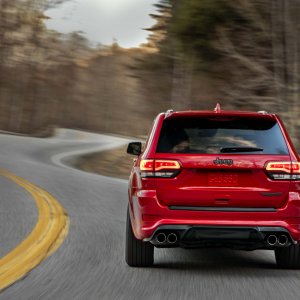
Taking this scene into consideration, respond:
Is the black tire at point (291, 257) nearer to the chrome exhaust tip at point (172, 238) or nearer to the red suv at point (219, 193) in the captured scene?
the red suv at point (219, 193)

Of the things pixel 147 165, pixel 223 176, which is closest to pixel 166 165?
pixel 147 165

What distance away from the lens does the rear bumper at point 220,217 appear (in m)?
6.19

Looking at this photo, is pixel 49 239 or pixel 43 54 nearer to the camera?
pixel 49 239

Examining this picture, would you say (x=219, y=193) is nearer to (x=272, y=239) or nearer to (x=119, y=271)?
(x=272, y=239)

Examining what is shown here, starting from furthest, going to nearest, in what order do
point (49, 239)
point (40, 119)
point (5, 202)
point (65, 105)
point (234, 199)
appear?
point (65, 105)
point (40, 119)
point (5, 202)
point (49, 239)
point (234, 199)

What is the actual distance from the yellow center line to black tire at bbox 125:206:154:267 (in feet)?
3.03

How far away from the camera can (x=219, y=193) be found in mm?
6230

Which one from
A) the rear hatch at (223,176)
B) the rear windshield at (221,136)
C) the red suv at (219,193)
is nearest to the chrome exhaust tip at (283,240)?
the red suv at (219,193)

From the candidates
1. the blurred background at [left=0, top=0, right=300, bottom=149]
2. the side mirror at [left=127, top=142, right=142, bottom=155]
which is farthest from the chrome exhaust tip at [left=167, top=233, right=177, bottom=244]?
the blurred background at [left=0, top=0, right=300, bottom=149]

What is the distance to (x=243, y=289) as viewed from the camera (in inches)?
221

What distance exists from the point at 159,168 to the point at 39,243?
235 cm

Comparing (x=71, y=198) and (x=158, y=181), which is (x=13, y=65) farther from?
(x=158, y=181)

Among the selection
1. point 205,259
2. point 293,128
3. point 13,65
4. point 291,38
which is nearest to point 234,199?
point 205,259

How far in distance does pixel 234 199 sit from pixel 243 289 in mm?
930
